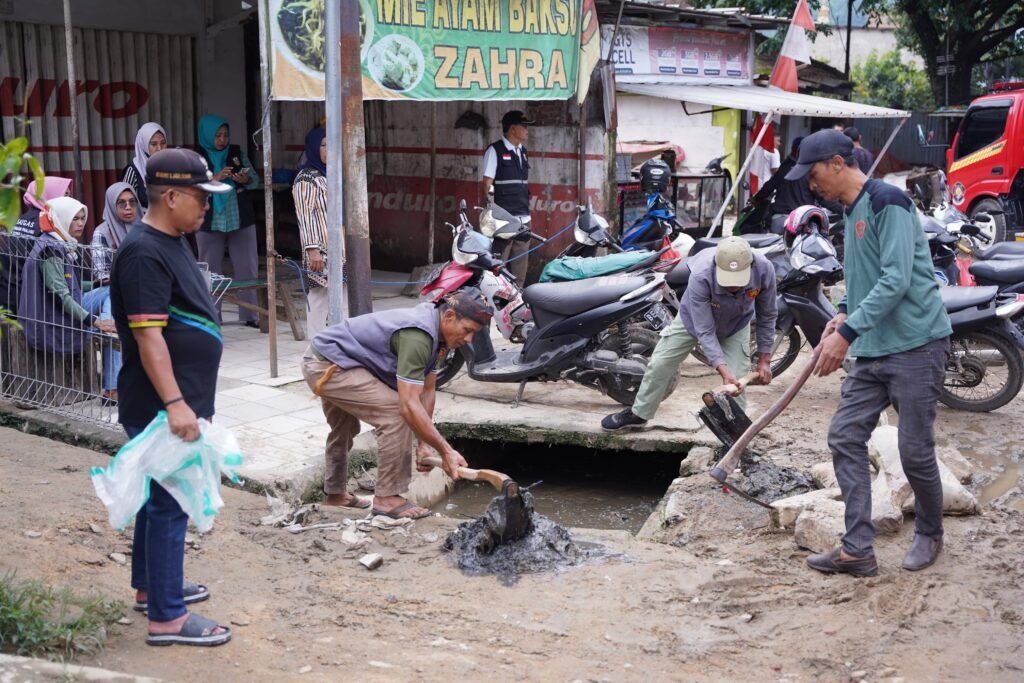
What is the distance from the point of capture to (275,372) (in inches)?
301

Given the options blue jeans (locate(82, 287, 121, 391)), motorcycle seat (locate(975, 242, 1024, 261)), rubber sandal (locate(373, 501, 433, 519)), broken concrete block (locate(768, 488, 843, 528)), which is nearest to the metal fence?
blue jeans (locate(82, 287, 121, 391))

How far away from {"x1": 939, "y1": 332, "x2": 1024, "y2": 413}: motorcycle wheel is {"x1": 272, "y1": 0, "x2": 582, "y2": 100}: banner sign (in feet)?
14.1

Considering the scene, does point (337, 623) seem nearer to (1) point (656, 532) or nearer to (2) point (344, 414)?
Result: (2) point (344, 414)

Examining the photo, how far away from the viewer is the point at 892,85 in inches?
1129

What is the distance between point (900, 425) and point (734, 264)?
5.40 ft

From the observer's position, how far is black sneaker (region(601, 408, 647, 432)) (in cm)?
660

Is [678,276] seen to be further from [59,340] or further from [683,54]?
[683,54]

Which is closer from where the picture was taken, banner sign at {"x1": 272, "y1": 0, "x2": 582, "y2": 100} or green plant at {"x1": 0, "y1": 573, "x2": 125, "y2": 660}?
green plant at {"x1": 0, "y1": 573, "x2": 125, "y2": 660}

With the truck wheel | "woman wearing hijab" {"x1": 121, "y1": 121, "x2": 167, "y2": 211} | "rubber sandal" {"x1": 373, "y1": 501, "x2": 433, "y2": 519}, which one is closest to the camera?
"rubber sandal" {"x1": 373, "y1": 501, "x2": 433, "y2": 519}

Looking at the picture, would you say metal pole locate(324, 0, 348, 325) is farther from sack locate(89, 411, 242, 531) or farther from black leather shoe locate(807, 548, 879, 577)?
black leather shoe locate(807, 548, 879, 577)

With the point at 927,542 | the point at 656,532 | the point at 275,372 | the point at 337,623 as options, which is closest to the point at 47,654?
the point at 337,623

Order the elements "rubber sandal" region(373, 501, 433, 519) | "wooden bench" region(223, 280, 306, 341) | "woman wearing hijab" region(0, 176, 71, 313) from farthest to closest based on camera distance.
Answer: "wooden bench" region(223, 280, 306, 341)
"woman wearing hijab" region(0, 176, 71, 313)
"rubber sandal" region(373, 501, 433, 519)

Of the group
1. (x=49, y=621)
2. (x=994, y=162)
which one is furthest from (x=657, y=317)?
(x=994, y=162)

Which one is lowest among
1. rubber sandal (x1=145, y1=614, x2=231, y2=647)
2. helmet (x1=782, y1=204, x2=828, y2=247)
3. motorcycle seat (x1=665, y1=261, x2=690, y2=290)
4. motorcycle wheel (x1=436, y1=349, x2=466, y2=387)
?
rubber sandal (x1=145, y1=614, x2=231, y2=647)
